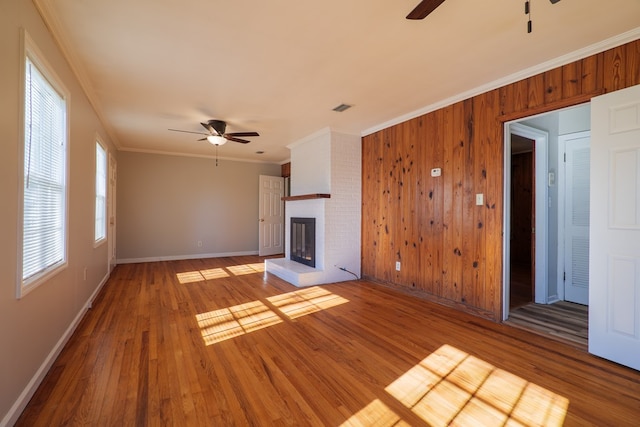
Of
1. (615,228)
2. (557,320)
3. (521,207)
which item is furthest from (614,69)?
(521,207)

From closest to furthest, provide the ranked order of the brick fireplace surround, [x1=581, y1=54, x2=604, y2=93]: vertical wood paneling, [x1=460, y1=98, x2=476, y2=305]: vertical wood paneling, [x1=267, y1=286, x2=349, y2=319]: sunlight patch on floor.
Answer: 1. [x1=581, y1=54, x2=604, y2=93]: vertical wood paneling
2. [x1=460, y1=98, x2=476, y2=305]: vertical wood paneling
3. [x1=267, y1=286, x2=349, y2=319]: sunlight patch on floor
4. the brick fireplace surround

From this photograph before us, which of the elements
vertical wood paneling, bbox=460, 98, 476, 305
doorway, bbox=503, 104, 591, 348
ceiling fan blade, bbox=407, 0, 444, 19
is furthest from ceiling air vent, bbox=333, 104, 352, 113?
ceiling fan blade, bbox=407, 0, 444, 19

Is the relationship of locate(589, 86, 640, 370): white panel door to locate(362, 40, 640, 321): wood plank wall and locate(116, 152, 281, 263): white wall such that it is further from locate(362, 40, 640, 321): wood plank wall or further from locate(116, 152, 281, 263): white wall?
locate(116, 152, 281, 263): white wall

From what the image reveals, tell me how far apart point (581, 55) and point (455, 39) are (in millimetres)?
Answer: 1138

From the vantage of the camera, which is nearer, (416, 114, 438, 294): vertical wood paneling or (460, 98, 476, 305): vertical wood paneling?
(460, 98, 476, 305): vertical wood paneling

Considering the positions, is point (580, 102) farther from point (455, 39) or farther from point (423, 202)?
point (423, 202)

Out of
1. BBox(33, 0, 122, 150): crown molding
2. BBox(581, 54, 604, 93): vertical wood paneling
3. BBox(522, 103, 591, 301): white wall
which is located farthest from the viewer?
BBox(522, 103, 591, 301): white wall

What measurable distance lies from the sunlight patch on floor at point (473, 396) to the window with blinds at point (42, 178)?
8.04 ft

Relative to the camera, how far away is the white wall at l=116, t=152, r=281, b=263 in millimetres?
6367

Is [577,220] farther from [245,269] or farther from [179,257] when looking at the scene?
[179,257]

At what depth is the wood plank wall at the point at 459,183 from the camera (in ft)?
8.36

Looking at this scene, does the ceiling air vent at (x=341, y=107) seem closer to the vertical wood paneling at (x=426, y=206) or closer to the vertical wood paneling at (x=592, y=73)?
the vertical wood paneling at (x=426, y=206)

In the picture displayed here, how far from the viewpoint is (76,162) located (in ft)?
9.30

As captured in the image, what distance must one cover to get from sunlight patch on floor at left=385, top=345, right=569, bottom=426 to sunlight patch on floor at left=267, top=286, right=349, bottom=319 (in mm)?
1504
